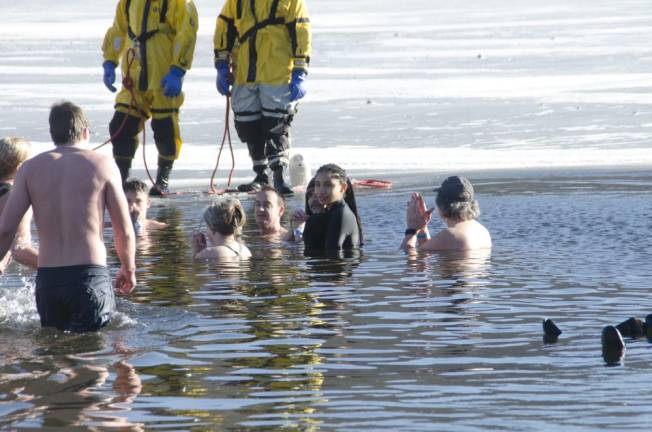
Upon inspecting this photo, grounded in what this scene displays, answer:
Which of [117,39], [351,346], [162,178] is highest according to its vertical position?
[117,39]

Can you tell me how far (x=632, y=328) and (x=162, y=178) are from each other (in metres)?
8.18

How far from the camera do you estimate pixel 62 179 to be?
6.66 meters

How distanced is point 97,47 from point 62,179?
24.0m

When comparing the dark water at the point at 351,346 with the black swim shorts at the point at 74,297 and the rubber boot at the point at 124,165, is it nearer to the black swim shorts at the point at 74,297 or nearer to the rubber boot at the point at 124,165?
the black swim shorts at the point at 74,297

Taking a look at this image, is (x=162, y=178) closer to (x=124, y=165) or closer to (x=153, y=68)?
(x=124, y=165)

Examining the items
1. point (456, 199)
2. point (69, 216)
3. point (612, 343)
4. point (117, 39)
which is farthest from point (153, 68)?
point (612, 343)

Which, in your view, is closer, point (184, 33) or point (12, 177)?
point (12, 177)

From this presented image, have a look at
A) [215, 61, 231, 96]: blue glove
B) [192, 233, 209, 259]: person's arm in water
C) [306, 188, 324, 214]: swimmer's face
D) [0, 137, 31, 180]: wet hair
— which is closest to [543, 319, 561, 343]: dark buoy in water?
[0, 137, 31, 180]: wet hair

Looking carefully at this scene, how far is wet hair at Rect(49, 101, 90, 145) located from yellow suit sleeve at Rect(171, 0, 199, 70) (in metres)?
6.82

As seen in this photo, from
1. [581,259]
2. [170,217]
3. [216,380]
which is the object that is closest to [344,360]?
[216,380]

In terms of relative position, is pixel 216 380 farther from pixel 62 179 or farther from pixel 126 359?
pixel 62 179

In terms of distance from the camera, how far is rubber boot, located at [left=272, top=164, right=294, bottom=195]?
14055 mm

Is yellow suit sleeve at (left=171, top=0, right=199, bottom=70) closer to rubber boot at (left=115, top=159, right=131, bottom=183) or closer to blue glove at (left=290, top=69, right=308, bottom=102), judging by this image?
blue glove at (left=290, top=69, right=308, bottom=102)

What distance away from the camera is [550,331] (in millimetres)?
6516
